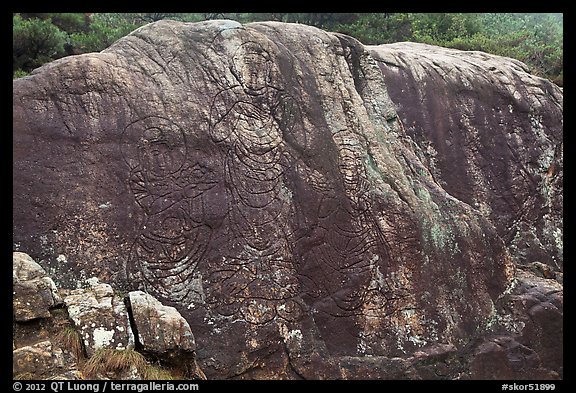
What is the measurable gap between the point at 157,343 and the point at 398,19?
43.7 feet

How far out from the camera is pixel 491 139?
8305mm

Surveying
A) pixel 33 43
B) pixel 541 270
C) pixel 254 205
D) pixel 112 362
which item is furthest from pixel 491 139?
pixel 33 43

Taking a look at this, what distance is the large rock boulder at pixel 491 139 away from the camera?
26.5ft

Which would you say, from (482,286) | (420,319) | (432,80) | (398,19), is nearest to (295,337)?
(420,319)

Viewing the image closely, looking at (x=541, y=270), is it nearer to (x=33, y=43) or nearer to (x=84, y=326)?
(x=84, y=326)

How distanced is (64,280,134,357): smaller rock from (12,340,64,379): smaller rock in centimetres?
31

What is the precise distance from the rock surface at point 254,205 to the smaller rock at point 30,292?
85 centimetres

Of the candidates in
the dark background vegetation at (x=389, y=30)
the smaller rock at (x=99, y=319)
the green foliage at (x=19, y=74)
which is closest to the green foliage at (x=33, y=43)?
the green foliage at (x=19, y=74)

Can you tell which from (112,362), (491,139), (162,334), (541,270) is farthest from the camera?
(491,139)

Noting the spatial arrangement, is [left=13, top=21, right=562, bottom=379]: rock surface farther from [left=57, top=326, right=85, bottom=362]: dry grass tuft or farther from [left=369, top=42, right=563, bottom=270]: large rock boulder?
[left=57, top=326, right=85, bottom=362]: dry grass tuft

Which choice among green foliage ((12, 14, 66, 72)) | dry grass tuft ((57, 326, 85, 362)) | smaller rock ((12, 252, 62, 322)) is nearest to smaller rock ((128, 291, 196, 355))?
dry grass tuft ((57, 326, 85, 362))

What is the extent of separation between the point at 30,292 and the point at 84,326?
502 mm
